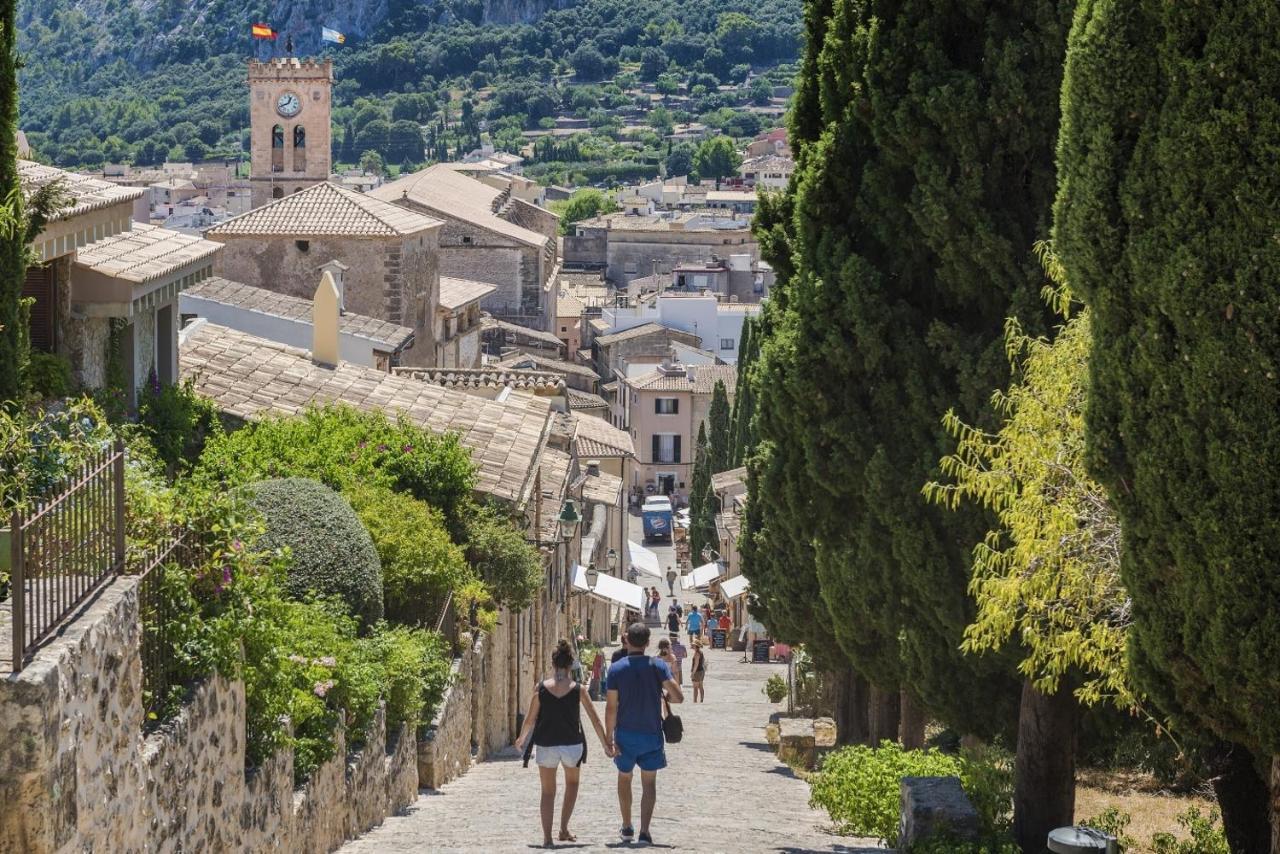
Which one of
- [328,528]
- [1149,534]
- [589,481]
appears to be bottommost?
[589,481]

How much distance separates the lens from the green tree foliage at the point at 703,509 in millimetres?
63094

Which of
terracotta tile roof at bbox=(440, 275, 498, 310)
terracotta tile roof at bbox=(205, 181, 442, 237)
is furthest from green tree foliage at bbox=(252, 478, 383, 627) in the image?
terracotta tile roof at bbox=(440, 275, 498, 310)

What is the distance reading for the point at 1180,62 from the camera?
8453mm

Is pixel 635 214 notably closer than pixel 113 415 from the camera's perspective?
No

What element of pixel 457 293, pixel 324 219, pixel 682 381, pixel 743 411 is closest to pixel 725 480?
pixel 743 411

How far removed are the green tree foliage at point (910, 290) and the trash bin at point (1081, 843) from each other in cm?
488

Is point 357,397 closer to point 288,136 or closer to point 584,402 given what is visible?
point 584,402

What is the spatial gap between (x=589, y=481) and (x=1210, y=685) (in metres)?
42.8

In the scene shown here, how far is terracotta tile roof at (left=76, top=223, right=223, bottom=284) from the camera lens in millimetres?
17016

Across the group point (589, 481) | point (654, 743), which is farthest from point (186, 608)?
point (589, 481)

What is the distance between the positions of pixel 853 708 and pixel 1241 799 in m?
12.0

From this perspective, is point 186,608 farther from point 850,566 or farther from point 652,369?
point 652,369

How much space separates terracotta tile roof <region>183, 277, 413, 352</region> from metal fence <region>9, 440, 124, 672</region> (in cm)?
2616

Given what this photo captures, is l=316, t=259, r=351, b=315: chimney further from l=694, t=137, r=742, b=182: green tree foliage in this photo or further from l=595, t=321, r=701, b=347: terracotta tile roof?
l=694, t=137, r=742, b=182: green tree foliage
